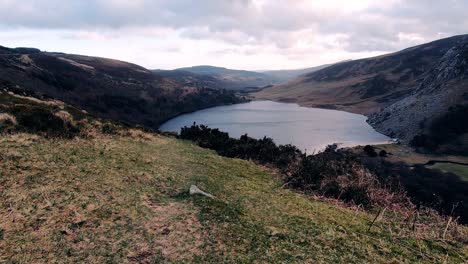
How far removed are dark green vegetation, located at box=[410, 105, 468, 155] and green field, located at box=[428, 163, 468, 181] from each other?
18.1m

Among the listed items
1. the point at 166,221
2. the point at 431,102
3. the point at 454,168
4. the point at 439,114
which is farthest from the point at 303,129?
the point at 166,221

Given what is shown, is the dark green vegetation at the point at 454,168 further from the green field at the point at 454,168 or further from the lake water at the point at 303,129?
the lake water at the point at 303,129

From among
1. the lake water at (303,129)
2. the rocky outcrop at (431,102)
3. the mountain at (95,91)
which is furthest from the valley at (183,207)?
the rocky outcrop at (431,102)

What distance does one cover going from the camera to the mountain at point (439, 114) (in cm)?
9769

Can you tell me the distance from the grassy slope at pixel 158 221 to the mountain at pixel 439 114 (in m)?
95.0

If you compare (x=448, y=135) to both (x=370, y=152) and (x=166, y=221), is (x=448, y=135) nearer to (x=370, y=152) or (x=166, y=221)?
(x=370, y=152)

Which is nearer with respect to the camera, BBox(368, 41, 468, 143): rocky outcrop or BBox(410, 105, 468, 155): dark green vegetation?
BBox(410, 105, 468, 155): dark green vegetation

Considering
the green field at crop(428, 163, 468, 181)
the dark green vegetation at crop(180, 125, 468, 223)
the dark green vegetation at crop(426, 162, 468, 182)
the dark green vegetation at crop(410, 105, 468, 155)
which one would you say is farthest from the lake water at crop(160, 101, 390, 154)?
the dark green vegetation at crop(180, 125, 468, 223)

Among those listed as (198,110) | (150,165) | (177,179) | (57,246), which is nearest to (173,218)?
(57,246)

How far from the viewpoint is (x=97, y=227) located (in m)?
10.3

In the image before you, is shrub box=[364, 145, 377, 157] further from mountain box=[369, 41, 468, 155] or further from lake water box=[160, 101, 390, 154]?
mountain box=[369, 41, 468, 155]

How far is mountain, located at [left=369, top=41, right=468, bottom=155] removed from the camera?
9769cm

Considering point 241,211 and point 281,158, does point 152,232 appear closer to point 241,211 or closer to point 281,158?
point 241,211

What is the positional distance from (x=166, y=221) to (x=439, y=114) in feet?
396
